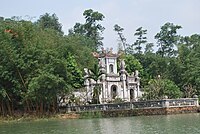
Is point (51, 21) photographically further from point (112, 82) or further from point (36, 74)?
point (36, 74)

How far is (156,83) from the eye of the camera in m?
36.2

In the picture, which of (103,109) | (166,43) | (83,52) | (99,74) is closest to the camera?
(103,109)

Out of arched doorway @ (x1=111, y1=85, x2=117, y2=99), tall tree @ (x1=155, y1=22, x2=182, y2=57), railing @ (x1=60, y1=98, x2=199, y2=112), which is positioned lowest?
railing @ (x1=60, y1=98, x2=199, y2=112)

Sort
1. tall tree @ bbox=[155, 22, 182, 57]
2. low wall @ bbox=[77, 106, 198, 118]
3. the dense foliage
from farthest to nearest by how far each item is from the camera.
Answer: tall tree @ bbox=[155, 22, 182, 57] → the dense foliage → low wall @ bbox=[77, 106, 198, 118]

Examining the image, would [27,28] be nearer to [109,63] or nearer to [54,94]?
[54,94]

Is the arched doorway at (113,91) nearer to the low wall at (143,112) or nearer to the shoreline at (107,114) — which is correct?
the shoreline at (107,114)

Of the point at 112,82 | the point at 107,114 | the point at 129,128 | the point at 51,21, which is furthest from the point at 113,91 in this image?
the point at 51,21

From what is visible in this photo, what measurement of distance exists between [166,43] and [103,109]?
3489 cm

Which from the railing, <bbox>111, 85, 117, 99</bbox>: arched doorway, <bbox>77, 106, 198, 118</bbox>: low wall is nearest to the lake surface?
<bbox>77, 106, 198, 118</bbox>: low wall

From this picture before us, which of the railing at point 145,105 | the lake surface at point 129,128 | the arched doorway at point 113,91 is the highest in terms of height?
the arched doorway at point 113,91

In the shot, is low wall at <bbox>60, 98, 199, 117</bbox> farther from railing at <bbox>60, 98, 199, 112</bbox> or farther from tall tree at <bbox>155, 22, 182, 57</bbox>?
tall tree at <bbox>155, 22, 182, 57</bbox>

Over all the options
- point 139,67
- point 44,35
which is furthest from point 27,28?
point 139,67

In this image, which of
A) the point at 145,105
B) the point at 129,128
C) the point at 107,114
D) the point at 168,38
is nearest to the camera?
the point at 129,128

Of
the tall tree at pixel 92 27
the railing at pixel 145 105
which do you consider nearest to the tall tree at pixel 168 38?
the tall tree at pixel 92 27
